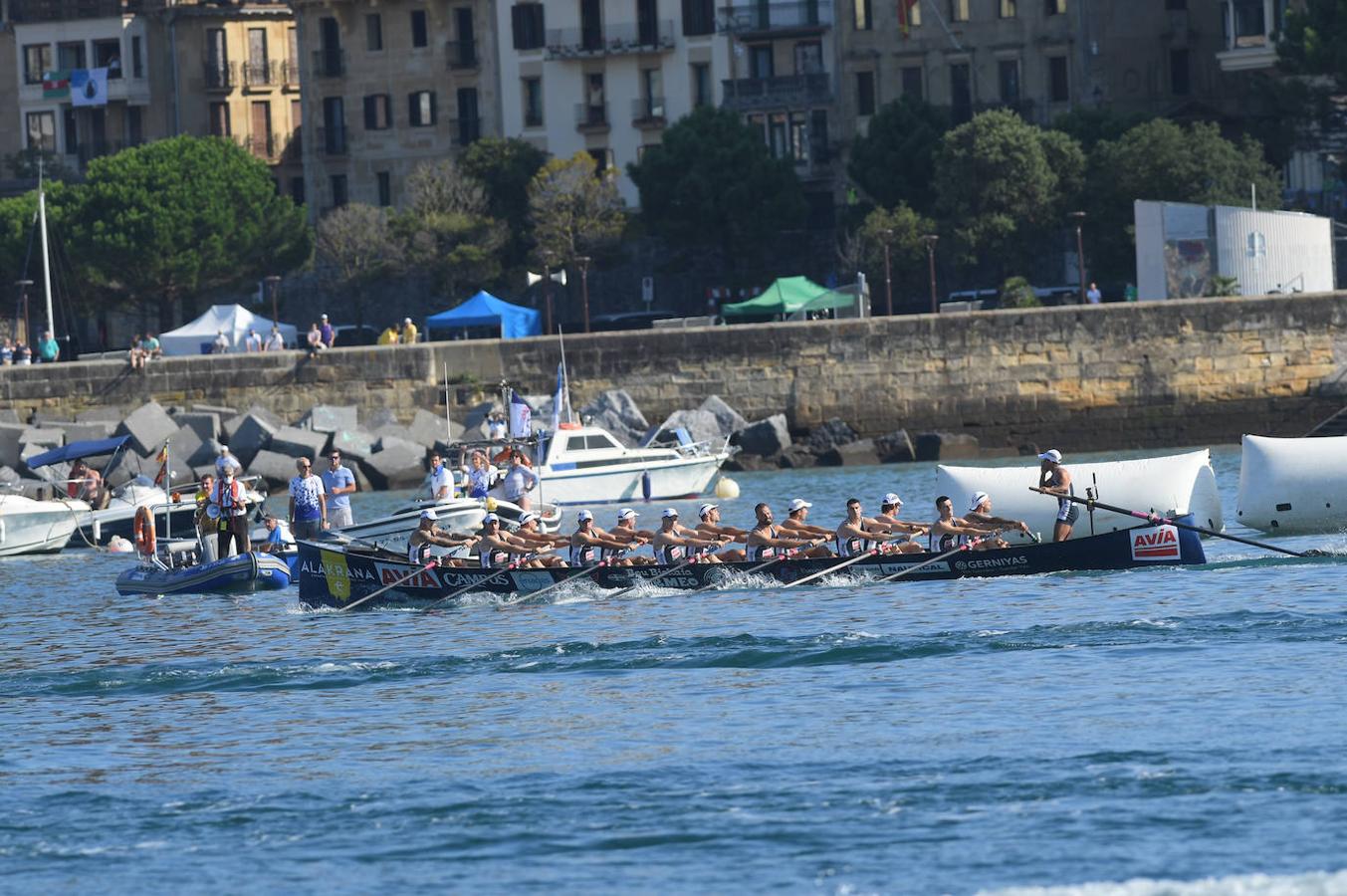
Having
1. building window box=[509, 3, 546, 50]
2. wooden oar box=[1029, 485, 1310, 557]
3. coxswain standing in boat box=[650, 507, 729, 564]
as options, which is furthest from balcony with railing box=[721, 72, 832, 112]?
coxswain standing in boat box=[650, 507, 729, 564]

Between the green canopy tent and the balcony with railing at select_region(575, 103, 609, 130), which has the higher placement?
the balcony with railing at select_region(575, 103, 609, 130)

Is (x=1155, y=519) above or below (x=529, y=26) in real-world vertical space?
below

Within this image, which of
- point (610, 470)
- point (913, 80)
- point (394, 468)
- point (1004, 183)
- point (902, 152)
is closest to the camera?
point (610, 470)

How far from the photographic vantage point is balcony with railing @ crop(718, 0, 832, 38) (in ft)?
226

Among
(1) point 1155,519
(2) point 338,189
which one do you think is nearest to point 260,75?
(2) point 338,189

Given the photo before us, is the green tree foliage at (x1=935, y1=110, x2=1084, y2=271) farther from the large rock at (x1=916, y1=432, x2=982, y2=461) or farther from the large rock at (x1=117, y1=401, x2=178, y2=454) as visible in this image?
the large rock at (x1=117, y1=401, x2=178, y2=454)

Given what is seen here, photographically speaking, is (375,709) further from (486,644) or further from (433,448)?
(433,448)

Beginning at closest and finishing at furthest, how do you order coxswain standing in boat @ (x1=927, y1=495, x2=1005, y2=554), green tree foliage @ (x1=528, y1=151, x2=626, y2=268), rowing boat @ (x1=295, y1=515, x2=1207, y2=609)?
rowing boat @ (x1=295, y1=515, x2=1207, y2=609), coxswain standing in boat @ (x1=927, y1=495, x2=1005, y2=554), green tree foliage @ (x1=528, y1=151, x2=626, y2=268)

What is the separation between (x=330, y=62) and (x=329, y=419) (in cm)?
2820

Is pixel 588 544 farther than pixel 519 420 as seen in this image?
No

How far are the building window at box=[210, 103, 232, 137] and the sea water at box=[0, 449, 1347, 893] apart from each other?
5382 cm

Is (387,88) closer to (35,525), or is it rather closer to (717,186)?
(717,186)

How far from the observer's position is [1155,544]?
28.5 metres

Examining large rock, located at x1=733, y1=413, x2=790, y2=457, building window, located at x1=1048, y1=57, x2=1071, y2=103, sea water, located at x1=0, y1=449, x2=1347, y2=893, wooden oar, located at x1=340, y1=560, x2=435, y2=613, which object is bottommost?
sea water, located at x1=0, y1=449, x2=1347, y2=893
